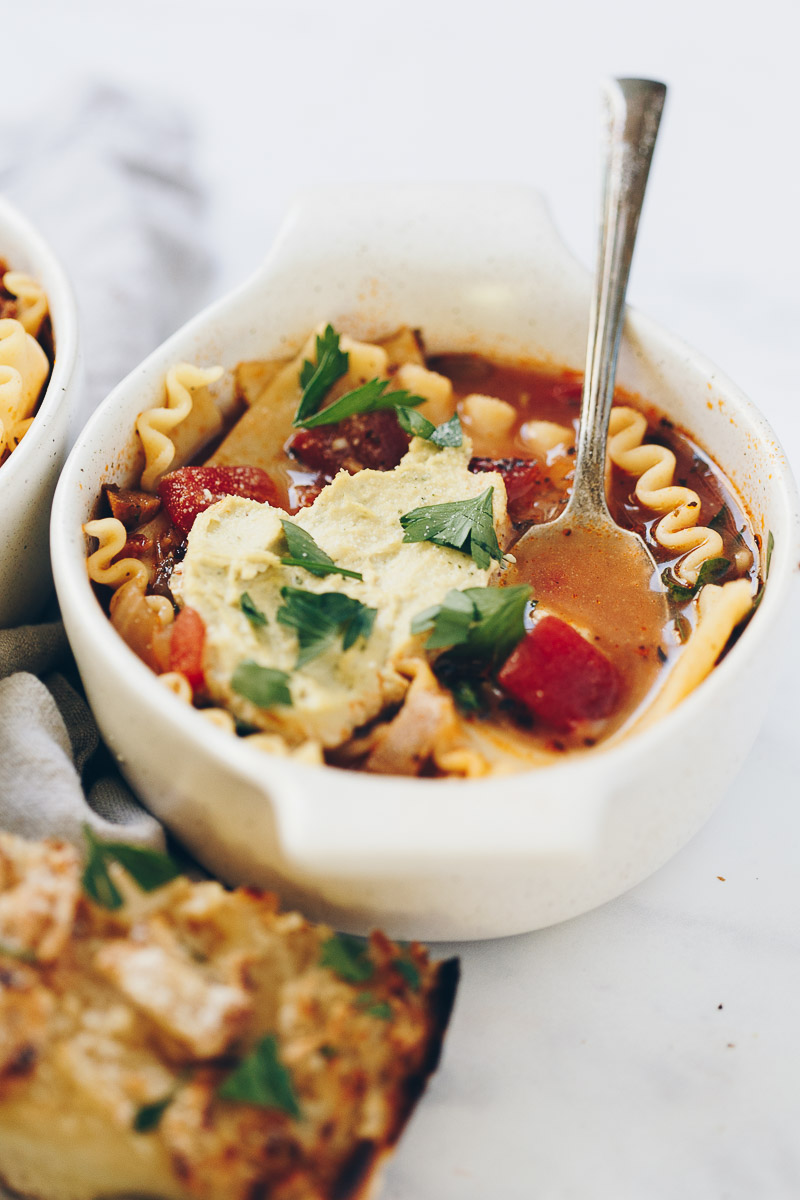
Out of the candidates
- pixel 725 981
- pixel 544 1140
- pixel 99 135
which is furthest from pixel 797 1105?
pixel 99 135

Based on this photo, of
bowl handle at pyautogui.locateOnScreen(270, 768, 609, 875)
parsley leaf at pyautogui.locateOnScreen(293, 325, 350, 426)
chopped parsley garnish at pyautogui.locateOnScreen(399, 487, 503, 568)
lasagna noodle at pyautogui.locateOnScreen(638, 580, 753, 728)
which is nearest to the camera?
bowl handle at pyautogui.locateOnScreen(270, 768, 609, 875)

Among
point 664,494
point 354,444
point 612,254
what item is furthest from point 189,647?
point 612,254

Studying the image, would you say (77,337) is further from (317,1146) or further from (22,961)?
(317,1146)

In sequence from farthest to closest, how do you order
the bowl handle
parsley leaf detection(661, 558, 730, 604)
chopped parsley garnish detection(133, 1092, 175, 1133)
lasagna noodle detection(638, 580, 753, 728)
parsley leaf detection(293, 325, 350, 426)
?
parsley leaf detection(293, 325, 350, 426) < parsley leaf detection(661, 558, 730, 604) < lasagna noodle detection(638, 580, 753, 728) < the bowl handle < chopped parsley garnish detection(133, 1092, 175, 1133)

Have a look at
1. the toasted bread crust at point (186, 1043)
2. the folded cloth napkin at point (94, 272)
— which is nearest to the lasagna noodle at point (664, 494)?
the toasted bread crust at point (186, 1043)

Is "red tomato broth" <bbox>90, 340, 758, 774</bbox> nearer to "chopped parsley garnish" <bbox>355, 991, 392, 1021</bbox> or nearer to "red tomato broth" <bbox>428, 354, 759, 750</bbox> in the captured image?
"red tomato broth" <bbox>428, 354, 759, 750</bbox>

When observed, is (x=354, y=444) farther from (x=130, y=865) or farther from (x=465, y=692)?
(x=130, y=865)

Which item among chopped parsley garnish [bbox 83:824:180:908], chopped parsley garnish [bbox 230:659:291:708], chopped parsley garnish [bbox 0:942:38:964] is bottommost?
chopped parsley garnish [bbox 0:942:38:964]

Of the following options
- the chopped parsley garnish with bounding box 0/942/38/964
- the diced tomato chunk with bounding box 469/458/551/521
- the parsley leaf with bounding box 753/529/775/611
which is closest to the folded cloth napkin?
the chopped parsley garnish with bounding box 0/942/38/964
